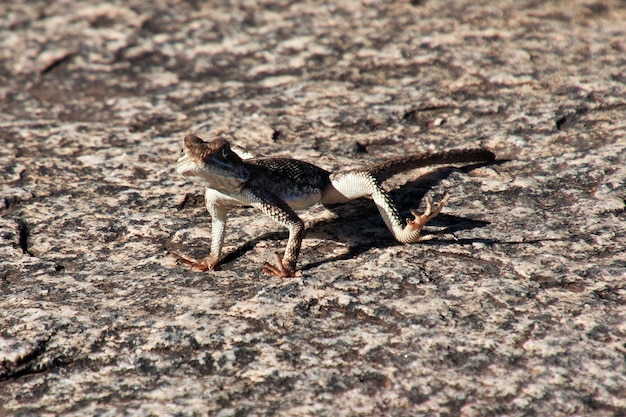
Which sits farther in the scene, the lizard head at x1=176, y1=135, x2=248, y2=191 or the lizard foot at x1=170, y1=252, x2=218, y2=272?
the lizard foot at x1=170, y1=252, x2=218, y2=272

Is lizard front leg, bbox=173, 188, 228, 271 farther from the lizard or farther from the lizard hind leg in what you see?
the lizard hind leg

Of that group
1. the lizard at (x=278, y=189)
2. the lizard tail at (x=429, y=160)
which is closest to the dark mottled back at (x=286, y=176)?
the lizard at (x=278, y=189)

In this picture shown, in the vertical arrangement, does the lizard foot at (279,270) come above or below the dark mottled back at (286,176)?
below

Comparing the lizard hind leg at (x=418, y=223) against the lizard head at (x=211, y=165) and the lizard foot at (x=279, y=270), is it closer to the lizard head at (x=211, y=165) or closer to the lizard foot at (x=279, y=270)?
the lizard foot at (x=279, y=270)

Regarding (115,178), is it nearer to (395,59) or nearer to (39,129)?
(39,129)

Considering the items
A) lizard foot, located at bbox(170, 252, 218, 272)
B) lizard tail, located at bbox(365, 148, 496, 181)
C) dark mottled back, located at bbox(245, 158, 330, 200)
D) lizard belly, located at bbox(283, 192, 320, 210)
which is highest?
dark mottled back, located at bbox(245, 158, 330, 200)

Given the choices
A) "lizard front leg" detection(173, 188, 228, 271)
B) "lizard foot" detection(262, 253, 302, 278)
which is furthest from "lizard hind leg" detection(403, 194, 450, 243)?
"lizard front leg" detection(173, 188, 228, 271)

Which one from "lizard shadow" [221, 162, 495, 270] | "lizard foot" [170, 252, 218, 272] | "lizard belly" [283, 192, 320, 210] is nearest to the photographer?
"lizard foot" [170, 252, 218, 272]
